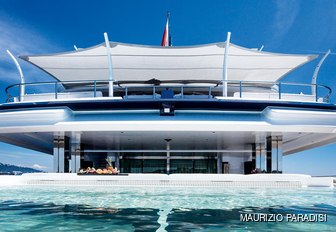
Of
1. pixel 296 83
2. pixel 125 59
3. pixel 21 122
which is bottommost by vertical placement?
pixel 21 122

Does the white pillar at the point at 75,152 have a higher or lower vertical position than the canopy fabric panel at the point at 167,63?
lower

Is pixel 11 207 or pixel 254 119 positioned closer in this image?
pixel 11 207

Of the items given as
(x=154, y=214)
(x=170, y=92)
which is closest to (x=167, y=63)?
(x=170, y=92)

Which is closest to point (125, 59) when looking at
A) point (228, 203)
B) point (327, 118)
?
point (327, 118)

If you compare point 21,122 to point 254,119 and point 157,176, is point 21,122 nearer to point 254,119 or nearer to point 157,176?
point 157,176

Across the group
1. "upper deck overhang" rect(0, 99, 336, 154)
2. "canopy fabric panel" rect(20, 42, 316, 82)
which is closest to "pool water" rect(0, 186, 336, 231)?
"upper deck overhang" rect(0, 99, 336, 154)

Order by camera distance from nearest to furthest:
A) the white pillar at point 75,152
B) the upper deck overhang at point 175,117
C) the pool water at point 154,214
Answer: the pool water at point 154,214
the upper deck overhang at point 175,117
the white pillar at point 75,152

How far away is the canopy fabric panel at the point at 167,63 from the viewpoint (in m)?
21.7

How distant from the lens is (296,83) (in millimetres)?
19500

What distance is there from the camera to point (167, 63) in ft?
75.7

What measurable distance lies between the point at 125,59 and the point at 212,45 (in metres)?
5.73

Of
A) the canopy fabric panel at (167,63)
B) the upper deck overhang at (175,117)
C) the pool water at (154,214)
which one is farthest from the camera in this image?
the canopy fabric panel at (167,63)

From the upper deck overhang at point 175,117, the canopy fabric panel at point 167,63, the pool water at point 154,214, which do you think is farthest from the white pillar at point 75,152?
the pool water at point 154,214

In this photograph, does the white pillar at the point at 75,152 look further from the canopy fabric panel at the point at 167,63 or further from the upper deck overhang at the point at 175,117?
the canopy fabric panel at the point at 167,63
